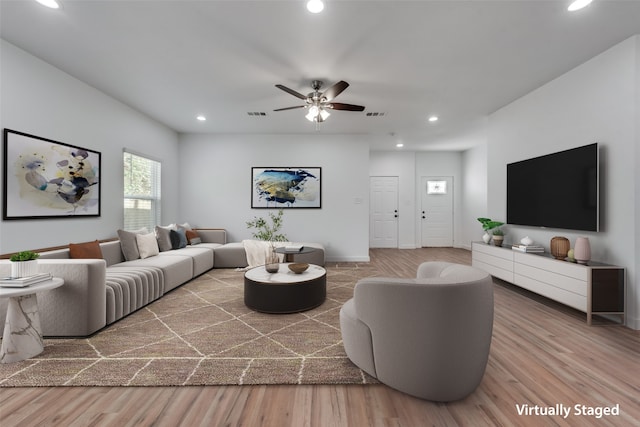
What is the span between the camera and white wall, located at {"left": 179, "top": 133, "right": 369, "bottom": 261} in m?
6.15

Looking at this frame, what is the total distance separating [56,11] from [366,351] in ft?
11.9

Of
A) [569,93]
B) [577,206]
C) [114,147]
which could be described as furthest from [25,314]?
[569,93]

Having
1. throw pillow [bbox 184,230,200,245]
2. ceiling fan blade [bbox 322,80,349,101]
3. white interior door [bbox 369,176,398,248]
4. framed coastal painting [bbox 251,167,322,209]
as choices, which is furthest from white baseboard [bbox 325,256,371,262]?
ceiling fan blade [bbox 322,80,349,101]

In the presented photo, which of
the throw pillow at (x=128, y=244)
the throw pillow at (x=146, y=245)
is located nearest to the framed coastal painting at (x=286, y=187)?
the throw pillow at (x=146, y=245)

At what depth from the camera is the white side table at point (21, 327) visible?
6.85 ft

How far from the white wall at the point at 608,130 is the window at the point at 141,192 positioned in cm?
616

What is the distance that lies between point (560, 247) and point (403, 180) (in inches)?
205

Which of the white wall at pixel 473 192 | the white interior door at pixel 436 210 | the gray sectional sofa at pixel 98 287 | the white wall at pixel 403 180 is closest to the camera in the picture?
the gray sectional sofa at pixel 98 287

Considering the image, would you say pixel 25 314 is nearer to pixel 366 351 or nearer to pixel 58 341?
pixel 58 341

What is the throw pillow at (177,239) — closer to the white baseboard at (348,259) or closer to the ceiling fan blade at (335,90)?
the white baseboard at (348,259)

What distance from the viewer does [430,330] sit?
61.6 inches

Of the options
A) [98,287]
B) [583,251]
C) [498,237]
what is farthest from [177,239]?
[583,251]

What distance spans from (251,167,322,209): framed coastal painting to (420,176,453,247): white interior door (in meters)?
3.84

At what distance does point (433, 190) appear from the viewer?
27.4 ft
